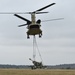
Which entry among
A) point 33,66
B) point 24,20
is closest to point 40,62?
point 33,66

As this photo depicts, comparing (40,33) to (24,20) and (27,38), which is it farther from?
(24,20)

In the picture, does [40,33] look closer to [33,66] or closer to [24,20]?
[24,20]

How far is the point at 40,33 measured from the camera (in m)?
75.4

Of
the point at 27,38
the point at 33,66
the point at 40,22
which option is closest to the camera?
the point at 27,38

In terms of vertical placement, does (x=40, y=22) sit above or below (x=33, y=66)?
above

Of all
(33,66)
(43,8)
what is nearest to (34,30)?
(43,8)

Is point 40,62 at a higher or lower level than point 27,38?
lower

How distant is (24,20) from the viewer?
279ft

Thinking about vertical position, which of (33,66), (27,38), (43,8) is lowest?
(33,66)

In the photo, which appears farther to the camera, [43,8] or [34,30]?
[43,8]

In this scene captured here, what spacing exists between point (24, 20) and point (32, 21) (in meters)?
4.44

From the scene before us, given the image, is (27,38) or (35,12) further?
(35,12)

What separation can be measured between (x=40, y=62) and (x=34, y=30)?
3906 centimetres

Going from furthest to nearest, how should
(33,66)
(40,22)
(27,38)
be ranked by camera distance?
1. (33,66)
2. (40,22)
3. (27,38)
